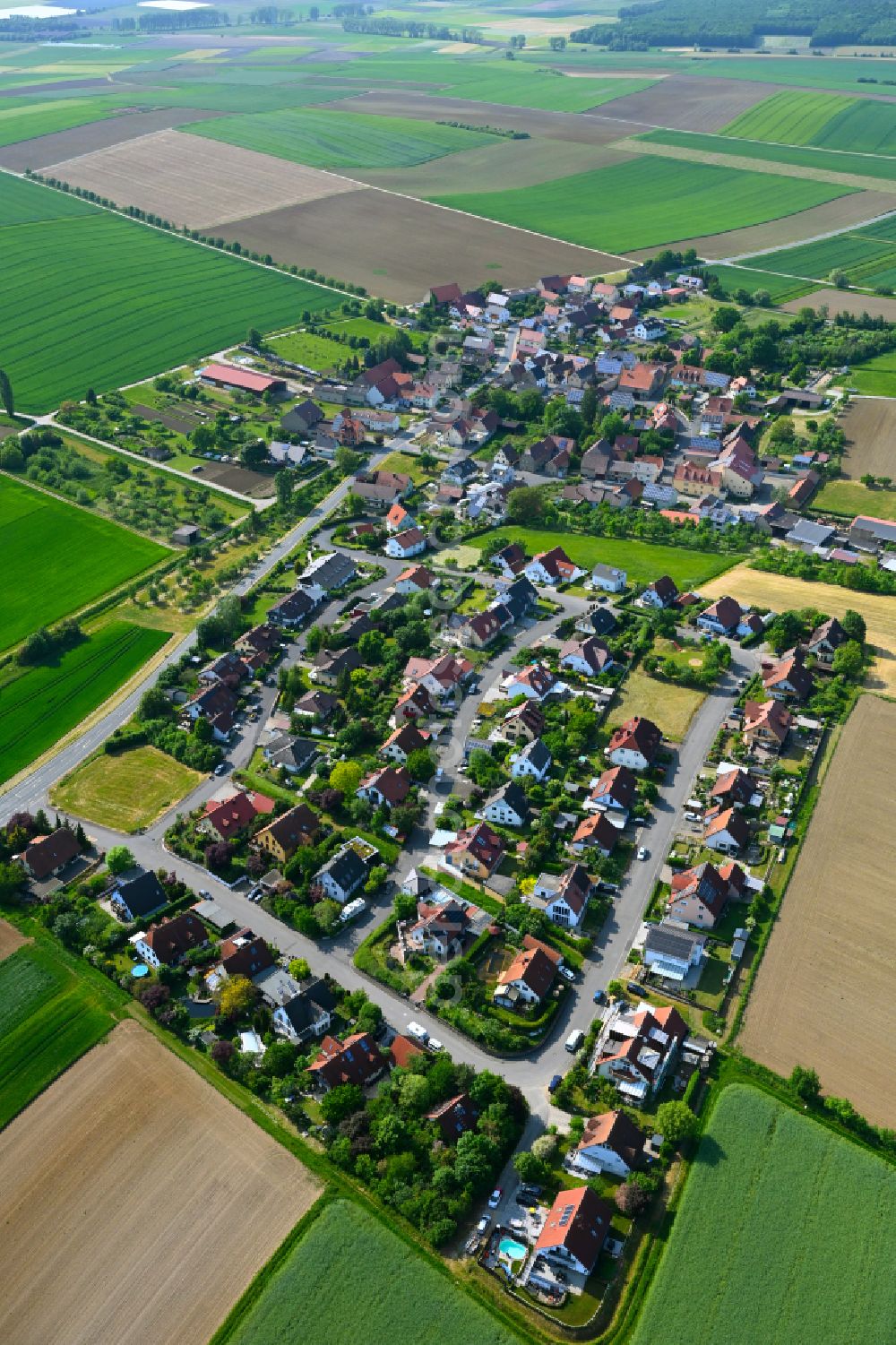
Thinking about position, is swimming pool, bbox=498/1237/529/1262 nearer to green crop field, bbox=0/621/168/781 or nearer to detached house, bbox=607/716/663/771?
detached house, bbox=607/716/663/771

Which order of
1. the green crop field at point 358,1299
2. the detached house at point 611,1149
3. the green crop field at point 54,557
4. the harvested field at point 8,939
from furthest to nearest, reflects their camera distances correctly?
the green crop field at point 54,557 → the harvested field at point 8,939 → the detached house at point 611,1149 → the green crop field at point 358,1299

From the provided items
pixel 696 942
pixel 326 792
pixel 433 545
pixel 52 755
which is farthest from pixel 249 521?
pixel 696 942

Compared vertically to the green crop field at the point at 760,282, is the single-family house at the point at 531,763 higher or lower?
lower

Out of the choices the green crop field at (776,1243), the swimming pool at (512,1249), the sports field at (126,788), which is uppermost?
the green crop field at (776,1243)

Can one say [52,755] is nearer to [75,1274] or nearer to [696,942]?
[75,1274]

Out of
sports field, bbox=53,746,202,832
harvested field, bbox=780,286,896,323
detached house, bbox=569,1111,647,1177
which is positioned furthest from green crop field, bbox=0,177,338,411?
detached house, bbox=569,1111,647,1177

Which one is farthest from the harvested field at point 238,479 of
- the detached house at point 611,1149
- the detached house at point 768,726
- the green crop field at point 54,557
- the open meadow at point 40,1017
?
the detached house at point 611,1149

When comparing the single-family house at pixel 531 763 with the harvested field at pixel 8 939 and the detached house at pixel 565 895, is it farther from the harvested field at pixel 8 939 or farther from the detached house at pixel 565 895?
the harvested field at pixel 8 939

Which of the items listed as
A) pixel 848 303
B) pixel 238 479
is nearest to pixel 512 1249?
pixel 238 479
